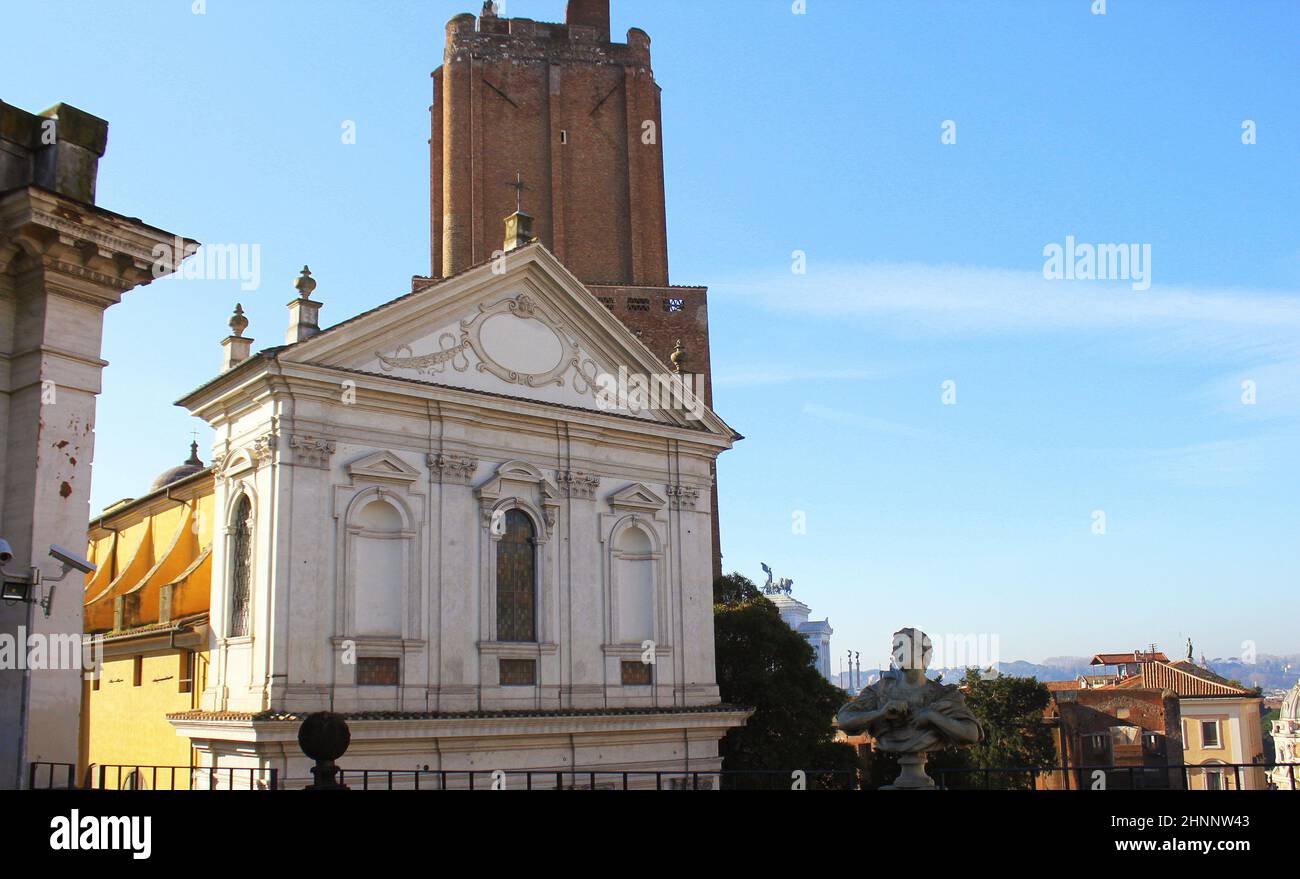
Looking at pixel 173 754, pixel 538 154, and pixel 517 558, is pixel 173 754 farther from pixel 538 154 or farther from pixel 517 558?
pixel 538 154

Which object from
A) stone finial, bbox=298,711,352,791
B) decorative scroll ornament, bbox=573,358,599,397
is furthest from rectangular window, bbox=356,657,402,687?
stone finial, bbox=298,711,352,791

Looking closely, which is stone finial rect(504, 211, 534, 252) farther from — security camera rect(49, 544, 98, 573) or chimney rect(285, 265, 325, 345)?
security camera rect(49, 544, 98, 573)

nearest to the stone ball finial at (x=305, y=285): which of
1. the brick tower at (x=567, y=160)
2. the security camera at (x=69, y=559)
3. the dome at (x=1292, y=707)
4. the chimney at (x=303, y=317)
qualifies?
the chimney at (x=303, y=317)

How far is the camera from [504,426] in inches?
1048

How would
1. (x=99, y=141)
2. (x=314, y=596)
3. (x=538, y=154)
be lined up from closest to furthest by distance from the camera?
1. (x=99, y=141)
2. (x=314, y=596)
3. (x=538, y=154)

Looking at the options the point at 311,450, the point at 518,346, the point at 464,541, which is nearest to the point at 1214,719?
the point at 518,346

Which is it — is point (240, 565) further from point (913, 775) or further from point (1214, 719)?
point (1214, 719)

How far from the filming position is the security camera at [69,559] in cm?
1262

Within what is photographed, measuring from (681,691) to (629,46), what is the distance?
3357 cm

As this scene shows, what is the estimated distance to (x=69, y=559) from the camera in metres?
12.6

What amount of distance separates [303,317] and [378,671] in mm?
7321

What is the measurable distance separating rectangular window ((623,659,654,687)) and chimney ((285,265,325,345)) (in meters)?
10.2

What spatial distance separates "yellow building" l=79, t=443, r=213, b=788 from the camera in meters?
25.6
